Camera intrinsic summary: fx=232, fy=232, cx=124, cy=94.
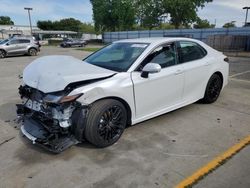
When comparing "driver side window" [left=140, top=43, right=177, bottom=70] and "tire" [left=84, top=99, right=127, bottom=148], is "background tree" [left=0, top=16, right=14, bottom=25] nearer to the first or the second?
"driver side window" [left=140, top=43, right=177, bottom=70]

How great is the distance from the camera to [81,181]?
2582 mm

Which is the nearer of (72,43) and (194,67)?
(194,67)

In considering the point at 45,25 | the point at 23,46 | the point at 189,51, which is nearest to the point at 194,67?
the point at 189,51

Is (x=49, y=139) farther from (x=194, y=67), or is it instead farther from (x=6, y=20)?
(x=6, y=20)

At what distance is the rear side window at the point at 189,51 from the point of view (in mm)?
4211

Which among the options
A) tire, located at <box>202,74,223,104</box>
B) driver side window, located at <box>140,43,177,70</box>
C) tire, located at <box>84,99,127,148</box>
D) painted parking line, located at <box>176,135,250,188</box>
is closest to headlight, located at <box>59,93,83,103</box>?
tire, located at <box>84,99,127,148</box>

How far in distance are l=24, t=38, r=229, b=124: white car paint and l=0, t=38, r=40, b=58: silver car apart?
1640 centimetres

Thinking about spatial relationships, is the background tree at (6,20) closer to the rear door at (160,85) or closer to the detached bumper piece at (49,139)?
the rear door at (160,85)

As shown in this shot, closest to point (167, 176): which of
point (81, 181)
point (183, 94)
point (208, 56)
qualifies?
point (81, 181)

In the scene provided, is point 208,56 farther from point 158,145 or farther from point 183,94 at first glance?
point 158,145

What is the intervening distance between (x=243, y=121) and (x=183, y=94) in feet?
3.84

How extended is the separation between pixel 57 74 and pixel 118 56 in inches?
52.7

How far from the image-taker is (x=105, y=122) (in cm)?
318

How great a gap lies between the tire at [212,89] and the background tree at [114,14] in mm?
45332
